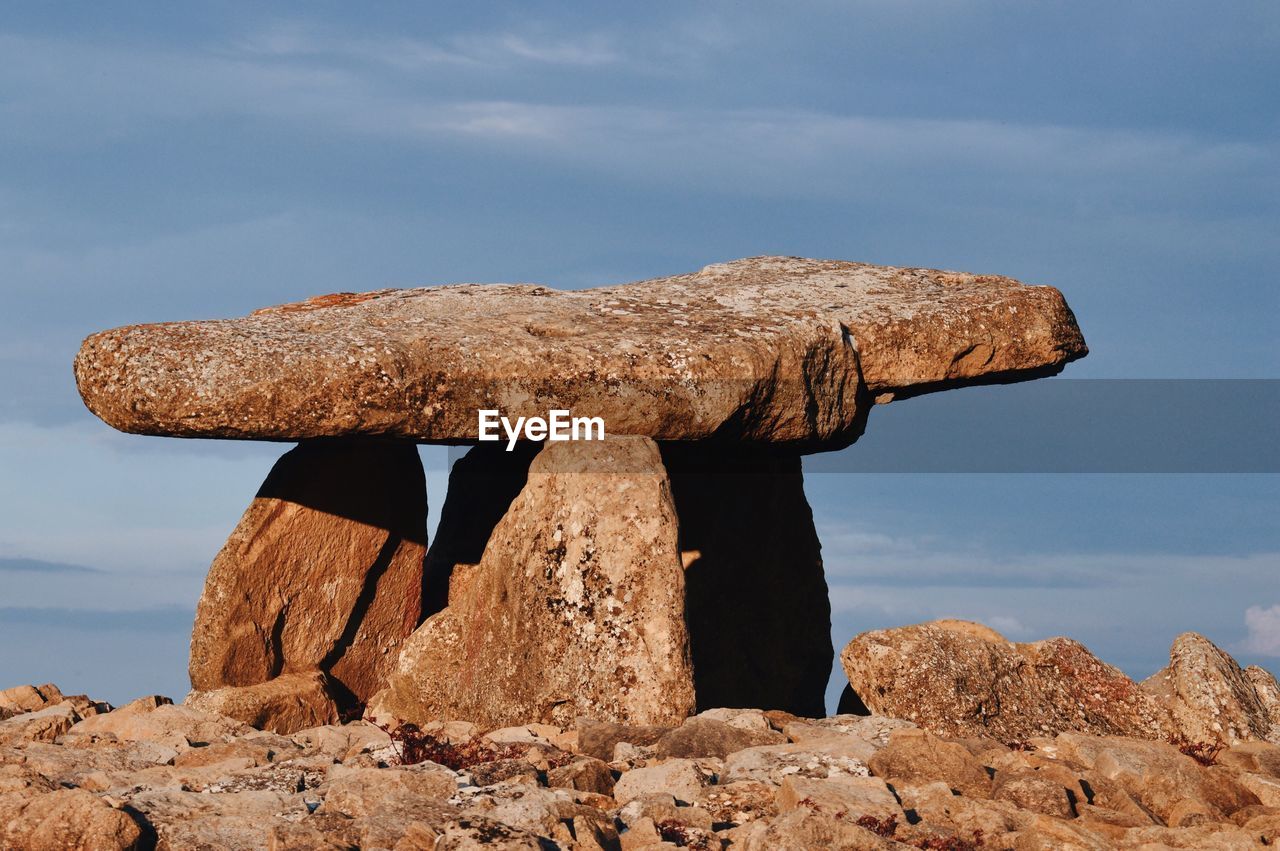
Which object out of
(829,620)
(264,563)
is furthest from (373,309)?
(829,620)

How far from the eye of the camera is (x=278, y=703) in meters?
12.3

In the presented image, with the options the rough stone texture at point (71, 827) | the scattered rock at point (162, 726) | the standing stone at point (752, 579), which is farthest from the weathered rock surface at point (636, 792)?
the standing stone at point (752, 579)

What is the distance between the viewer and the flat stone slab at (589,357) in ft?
37.4

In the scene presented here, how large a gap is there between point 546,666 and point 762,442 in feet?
8.58

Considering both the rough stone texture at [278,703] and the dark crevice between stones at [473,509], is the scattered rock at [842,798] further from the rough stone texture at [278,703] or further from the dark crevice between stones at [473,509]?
the dark crevice between stones at [473,509]

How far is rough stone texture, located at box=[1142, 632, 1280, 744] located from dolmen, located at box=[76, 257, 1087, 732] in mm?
2622

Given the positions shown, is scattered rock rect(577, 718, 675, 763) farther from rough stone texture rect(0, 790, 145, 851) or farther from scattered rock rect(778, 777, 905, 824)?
rough stone texture rect(0, 790, 145, 851)

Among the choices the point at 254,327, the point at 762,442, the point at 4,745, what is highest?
the point at 254,327

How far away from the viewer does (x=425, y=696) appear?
1179 cm

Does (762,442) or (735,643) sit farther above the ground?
(762,442)

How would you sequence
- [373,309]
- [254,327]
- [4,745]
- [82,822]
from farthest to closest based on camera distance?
[373,309]
[254,327]
[4,745]
[82,822]

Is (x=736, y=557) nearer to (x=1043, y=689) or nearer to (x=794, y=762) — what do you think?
(x=1043, y=689)

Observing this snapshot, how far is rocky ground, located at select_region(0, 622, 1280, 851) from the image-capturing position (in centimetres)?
788

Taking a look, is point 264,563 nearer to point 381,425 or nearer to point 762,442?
point 381,425
